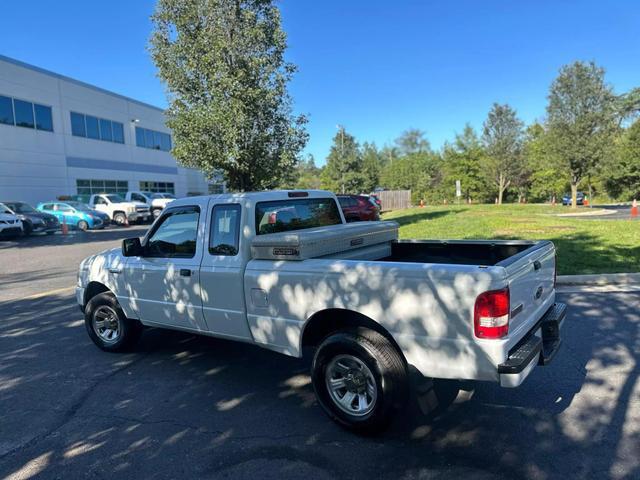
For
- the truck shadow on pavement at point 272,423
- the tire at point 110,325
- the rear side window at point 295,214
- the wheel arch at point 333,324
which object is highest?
the rear side window at point 295,214

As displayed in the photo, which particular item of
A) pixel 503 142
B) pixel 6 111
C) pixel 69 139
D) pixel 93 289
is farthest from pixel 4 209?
pixel 503 142

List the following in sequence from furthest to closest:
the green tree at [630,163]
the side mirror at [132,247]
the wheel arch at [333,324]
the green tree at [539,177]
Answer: the green tree at [630,163] < the green tree at [539,177] < the side mirror at [132,247] < the wheel arch at [333,324]

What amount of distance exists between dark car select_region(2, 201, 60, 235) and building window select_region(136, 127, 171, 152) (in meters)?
18.9

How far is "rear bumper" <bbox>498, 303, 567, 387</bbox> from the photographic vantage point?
274 centimetres

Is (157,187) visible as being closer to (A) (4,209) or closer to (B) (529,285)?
(A) (4,209)

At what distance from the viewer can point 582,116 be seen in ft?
78.3

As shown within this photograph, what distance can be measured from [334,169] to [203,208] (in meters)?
38.9

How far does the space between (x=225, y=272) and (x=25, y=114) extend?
3178cm

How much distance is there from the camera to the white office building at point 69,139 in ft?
90.5

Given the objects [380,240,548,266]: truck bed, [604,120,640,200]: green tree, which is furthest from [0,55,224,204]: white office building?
[604,120,640,200]: green tree

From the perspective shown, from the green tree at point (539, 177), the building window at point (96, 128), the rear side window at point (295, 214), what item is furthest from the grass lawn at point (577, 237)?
the building window at point (96, 128)

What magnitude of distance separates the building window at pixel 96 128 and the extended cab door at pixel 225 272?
3372 centimetres

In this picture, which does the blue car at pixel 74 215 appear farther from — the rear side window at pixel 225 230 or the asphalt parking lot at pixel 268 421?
the rear side window at pixel 225 230

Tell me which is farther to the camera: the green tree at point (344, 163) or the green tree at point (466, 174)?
the green tree at point (466, 174)
